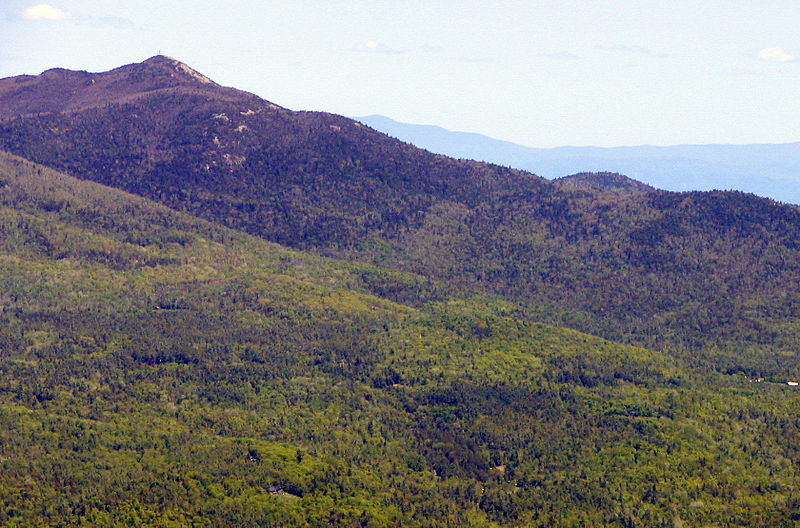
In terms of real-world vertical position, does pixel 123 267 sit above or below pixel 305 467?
above

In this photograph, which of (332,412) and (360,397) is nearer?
(332,412)

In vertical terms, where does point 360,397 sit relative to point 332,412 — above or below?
above

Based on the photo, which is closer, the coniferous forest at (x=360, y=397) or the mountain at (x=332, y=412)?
the mountain at (x=332, y=412)

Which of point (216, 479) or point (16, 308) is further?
point (16, 308)

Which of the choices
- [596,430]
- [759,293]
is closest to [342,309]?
[596,430]

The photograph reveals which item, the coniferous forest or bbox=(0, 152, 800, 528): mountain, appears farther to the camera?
the coniferous forest

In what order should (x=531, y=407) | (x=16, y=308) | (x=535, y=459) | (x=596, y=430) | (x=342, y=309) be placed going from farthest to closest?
1. (x=342, y=309)
2. (x=16, y=308)
3. (x=531, y=407)
4. (x=596, y=430)
5. (x=535, y=459)

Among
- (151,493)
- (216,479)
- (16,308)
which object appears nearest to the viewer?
(151,493)

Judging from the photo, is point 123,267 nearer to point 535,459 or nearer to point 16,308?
point 16,308
